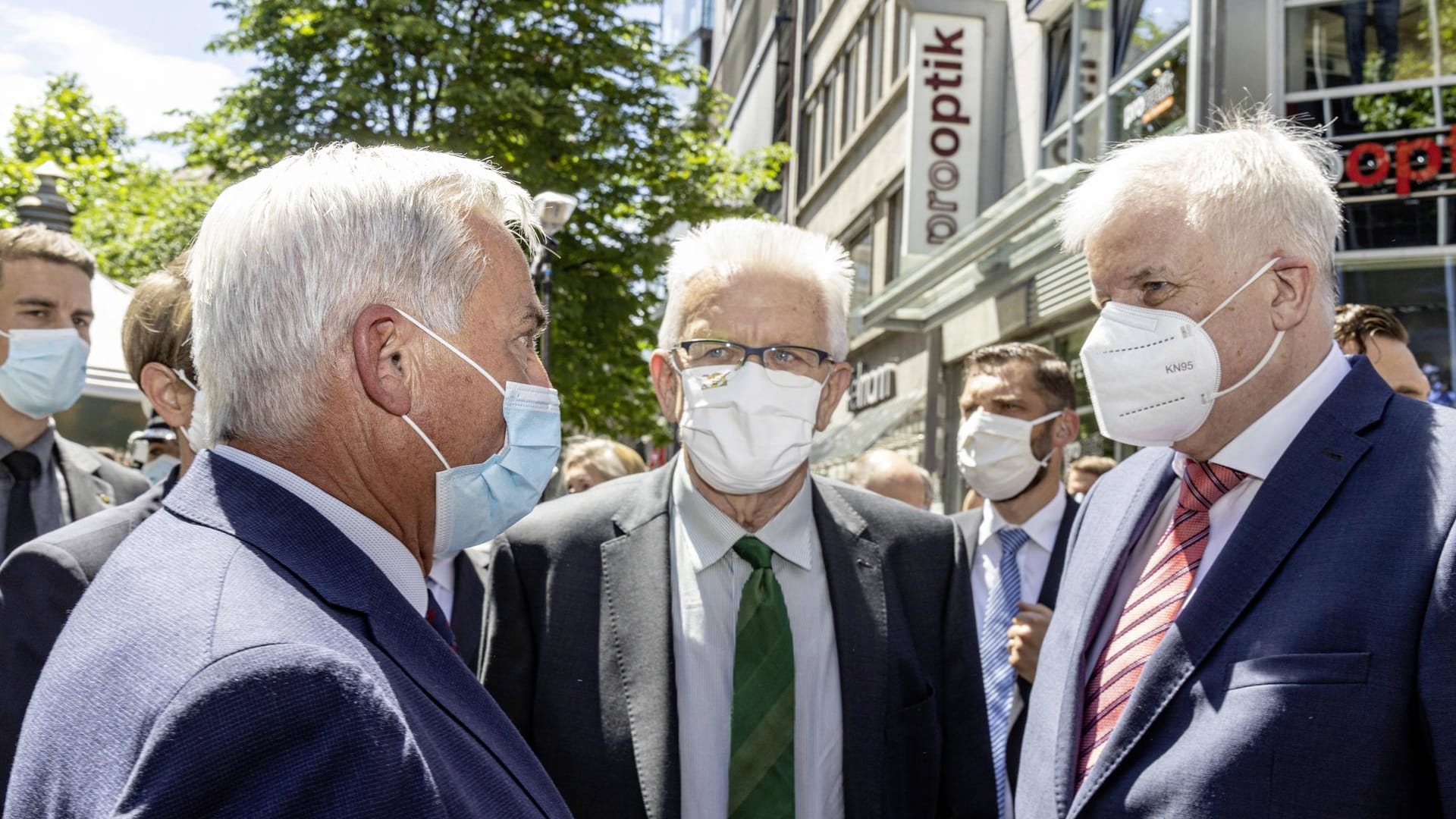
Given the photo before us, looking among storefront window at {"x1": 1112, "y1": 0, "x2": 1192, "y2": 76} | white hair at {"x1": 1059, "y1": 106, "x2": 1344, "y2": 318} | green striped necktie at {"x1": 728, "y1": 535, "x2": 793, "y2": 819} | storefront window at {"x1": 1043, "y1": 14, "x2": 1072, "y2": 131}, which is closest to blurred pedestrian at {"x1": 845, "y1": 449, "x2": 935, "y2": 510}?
green striped necktie at {"x1": 728, "y1": 535, "x2": 793, "y2": 819}

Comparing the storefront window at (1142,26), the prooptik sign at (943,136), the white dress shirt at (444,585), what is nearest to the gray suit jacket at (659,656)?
the white dress shirt at (444,585)

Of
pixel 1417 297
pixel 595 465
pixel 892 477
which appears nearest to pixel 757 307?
pixel 892 477

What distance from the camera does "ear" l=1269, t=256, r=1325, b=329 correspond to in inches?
102

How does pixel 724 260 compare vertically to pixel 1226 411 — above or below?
above

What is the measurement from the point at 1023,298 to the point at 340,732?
13125mm

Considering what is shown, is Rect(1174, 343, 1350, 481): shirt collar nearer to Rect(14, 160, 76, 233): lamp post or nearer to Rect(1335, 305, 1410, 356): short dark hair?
Rect(1335, 305, 1410, 356): short dark hair

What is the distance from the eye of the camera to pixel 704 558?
3.08 meters

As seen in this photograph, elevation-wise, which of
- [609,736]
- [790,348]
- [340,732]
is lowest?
[609,736]

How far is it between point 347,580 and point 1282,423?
190cm

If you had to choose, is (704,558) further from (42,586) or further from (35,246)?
(35,246)

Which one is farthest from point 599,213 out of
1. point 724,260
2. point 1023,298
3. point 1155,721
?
point 1155,721

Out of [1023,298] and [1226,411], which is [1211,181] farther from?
[1023,298]

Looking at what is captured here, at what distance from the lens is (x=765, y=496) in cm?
323

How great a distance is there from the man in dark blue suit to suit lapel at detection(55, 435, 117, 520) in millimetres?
2736
